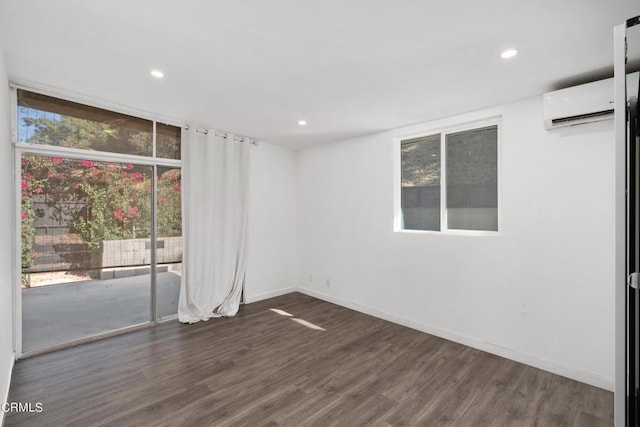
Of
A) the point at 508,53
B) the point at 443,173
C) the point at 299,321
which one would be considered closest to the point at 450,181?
the point at 443,173

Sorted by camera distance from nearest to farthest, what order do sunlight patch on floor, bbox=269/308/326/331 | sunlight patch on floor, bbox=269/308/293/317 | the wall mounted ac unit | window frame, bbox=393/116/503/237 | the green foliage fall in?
the wall mounted ac unit → the green foliage → window frame, bbox=393/116/503/237 → sunlight patch on floor, bbox=269/308/326/331 → sunlight patch on floor, bbox=269/308/293/317

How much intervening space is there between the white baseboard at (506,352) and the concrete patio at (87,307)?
257 centimetres

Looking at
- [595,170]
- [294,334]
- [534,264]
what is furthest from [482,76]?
[294,334]

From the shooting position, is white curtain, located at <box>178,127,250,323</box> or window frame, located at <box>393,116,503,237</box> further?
white curtain, located at <box>178,127,250,323</box>

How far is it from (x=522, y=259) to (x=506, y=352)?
36.5 inches

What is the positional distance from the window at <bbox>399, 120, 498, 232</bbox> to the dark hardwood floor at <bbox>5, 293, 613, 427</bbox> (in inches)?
53.9

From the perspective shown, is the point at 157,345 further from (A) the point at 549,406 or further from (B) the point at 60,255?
(A) the point at 549,406

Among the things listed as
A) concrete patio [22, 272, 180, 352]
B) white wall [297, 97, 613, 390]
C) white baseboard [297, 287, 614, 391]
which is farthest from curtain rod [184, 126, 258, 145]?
white baseboard [297, 287, 614, 391]

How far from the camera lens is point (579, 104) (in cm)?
228

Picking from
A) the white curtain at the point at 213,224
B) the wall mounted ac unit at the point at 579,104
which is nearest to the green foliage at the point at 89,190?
the white curtain at the point at 213,224

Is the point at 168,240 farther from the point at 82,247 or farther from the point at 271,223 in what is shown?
the point at 271,223

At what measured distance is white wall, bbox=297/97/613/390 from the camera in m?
2.35

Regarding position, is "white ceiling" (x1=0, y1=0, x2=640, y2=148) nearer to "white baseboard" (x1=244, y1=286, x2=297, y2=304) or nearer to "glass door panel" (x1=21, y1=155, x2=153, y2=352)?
"glass door panel" (x1=21, y1=155, x2=153, y2=352)

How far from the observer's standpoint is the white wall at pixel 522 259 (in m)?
2.35
